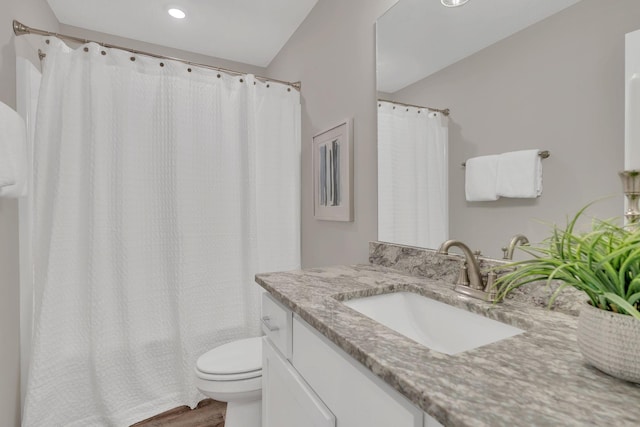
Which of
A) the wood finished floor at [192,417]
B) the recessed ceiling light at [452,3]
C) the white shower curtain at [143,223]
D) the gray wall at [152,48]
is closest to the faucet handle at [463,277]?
the recessed ceiling light at [452,3]

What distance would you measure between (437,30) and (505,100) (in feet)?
1.46

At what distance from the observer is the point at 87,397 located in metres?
1.65

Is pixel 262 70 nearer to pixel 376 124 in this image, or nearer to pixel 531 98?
pixel 376 124

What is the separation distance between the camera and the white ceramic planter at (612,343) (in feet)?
1.50

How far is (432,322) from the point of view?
971 millimetres

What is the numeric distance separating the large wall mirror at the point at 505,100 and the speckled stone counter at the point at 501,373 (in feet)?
1.01

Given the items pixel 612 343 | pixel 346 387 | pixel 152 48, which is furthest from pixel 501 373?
pixel 152 48

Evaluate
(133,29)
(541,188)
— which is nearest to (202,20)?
(133,29)

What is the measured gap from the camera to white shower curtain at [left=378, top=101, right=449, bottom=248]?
117cm

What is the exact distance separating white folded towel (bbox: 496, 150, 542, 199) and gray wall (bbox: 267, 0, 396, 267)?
2.06 feet

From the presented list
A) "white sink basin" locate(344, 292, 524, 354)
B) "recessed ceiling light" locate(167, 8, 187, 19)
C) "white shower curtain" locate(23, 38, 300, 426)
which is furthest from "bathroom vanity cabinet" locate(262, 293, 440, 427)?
"recessed ceiling light" locate(167, 8, 187, 19)

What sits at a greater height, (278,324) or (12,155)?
(12,155)

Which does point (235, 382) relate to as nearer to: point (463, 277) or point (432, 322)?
point (432, 322)

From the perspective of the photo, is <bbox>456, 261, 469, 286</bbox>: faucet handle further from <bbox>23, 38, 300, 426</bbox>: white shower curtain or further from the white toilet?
<bbox>23, 38, 300, 426</bbox>: white shower curtain
